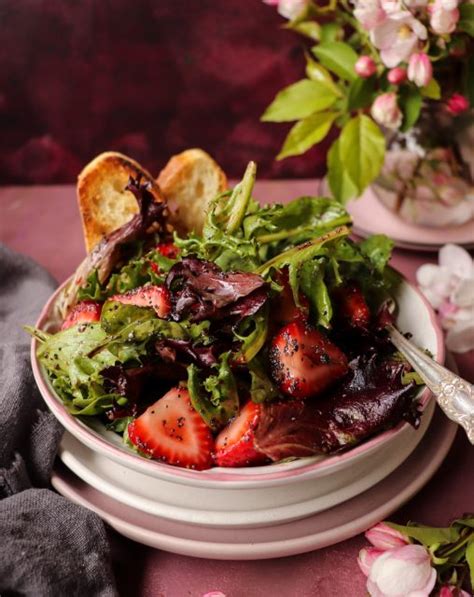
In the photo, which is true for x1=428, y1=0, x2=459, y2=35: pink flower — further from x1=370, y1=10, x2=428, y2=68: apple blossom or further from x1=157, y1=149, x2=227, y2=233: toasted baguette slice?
x1=157, y1=149, x2=227, y2=233: toasted baguette slice

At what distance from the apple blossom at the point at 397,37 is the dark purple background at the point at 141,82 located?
2.49 feet

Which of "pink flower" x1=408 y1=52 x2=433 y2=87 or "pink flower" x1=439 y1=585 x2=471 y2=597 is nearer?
"pink flower" x1=439 y1=585 x2=471 y2=597

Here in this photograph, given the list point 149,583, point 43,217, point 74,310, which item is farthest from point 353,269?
point 43,217

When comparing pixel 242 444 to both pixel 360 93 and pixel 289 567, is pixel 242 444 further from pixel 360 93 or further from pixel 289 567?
pixel 360 93

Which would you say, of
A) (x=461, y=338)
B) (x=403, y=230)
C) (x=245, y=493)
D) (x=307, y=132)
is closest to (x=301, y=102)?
(x=307, y=132)

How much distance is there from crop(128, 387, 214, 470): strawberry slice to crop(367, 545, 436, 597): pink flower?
10.2 inches

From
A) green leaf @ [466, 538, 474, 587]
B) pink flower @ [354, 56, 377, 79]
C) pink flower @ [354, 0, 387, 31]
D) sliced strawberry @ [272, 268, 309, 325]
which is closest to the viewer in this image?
green leaf @ [466, 538, 474, 587]

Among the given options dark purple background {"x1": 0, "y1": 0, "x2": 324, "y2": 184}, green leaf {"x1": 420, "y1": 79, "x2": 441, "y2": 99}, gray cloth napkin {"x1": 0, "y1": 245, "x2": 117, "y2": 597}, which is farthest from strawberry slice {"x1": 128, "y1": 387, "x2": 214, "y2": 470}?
dark purple background {"x1": 0, "y1": 0, "x2": 324, "y2": 184}

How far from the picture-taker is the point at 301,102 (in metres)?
1.62

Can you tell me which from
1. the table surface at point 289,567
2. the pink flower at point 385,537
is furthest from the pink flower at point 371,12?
the pink flower at point 385,537

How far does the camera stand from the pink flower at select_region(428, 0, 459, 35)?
4.32ft

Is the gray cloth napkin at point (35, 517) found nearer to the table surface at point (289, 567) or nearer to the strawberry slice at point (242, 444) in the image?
the table surface at point (289, 567)

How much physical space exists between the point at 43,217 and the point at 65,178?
1.07 ft

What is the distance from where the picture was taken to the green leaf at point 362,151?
1.56 m
